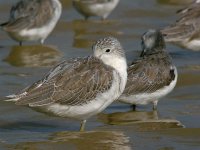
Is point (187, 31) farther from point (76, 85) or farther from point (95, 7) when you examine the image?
point (76, 85)

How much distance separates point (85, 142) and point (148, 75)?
2305 mm

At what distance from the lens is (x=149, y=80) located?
34.5ft

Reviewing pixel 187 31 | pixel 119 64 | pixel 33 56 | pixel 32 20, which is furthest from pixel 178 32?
pixel 119 64

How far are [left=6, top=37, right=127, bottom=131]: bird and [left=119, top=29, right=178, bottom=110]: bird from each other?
1.24 meters

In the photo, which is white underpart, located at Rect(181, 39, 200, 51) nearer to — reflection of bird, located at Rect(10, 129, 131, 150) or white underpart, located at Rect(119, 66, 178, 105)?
white underpart, located at Rect(119, 66, 178, 105)

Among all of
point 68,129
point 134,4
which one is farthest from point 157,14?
point 68,129

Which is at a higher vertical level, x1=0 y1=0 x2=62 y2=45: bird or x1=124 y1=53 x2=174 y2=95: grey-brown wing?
x1=0 y1=0 x2=62 y2=45: bird

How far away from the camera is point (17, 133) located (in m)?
9.21

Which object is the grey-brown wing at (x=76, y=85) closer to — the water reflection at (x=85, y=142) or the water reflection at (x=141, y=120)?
the water reflection at (x=85, y=142)

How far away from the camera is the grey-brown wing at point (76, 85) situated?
880 centimetres

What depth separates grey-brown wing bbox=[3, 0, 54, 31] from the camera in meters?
14.7

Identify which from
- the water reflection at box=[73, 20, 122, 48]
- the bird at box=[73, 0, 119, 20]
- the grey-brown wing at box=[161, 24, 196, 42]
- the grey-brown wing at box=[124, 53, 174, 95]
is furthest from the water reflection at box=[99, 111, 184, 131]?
the bird at box=[73, 0, 119, 20]

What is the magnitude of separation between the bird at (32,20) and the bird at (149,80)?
14.0 feet

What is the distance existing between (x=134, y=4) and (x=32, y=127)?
27.9ft
